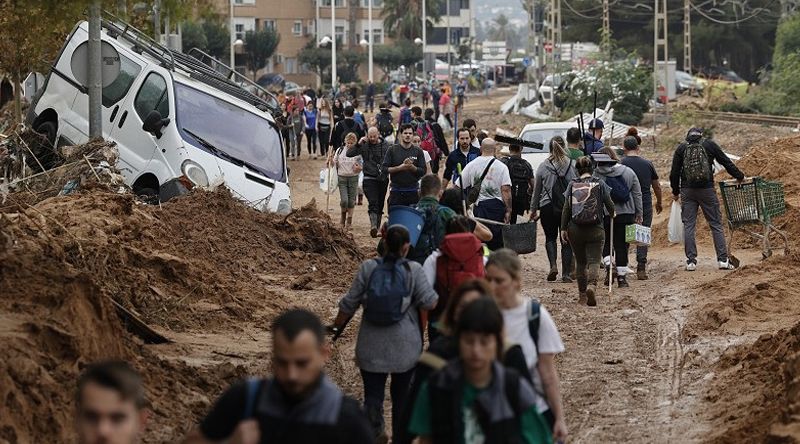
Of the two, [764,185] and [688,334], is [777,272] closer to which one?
[764,185]

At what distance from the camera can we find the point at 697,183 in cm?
1809

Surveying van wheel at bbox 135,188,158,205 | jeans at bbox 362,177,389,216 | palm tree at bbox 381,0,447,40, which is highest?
palm tree at bbox 381,0,447,40

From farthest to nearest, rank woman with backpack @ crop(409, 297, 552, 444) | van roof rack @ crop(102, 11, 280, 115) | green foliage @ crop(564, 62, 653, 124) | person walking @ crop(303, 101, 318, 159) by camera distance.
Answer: green foliage @ crop(564, 62, 653, 124) → person walking @ crop(303, 101, 318, 159) → van roof rack @ crop(102, 11, 280, 115) → woman with backpack @ crop(409, 297, 552, 444)

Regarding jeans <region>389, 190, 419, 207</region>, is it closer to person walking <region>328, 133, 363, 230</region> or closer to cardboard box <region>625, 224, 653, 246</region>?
cardboard box <region>625, 224, 653, 246</region>

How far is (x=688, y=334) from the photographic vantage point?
14.3 meters

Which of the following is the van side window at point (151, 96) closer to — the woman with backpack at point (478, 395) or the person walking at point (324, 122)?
the woman with backpack at point (478, 395)

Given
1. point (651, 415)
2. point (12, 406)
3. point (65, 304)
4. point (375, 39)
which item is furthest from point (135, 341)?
point (375, 39)

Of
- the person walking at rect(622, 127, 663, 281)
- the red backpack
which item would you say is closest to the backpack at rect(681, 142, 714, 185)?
the person walking at rect(622, 127, 663, 281)

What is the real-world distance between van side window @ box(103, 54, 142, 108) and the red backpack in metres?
11.1

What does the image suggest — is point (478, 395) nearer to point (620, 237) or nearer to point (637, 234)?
point (637, 234)

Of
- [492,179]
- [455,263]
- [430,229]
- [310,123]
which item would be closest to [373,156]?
[492,179]

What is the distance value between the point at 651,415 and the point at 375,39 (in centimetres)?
11929

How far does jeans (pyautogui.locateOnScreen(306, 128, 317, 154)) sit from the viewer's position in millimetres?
41875

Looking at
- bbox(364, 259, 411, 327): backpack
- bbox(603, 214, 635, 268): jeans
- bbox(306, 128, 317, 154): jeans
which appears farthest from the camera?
bbox(306, 128, 317, 154): jeans
